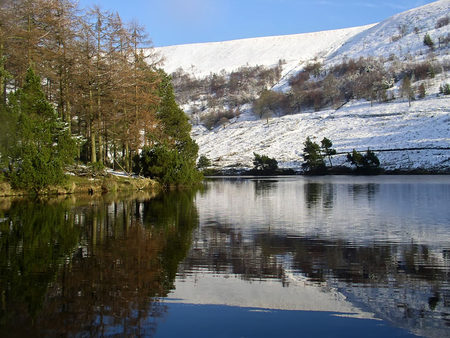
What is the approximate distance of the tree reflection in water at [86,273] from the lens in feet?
17.4

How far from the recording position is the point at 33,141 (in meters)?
24.8

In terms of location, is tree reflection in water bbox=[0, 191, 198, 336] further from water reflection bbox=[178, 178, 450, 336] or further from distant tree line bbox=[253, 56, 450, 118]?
distant tree line bbox=[253, 56, 450, 118]

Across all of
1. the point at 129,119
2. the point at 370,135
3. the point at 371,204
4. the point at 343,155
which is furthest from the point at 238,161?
the point at 371,204

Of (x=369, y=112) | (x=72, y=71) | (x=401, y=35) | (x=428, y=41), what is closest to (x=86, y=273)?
(x=72, y=71)

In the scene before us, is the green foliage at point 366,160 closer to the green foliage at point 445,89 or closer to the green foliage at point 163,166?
the green foliage at point 163,166

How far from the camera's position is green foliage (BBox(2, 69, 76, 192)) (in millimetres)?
23969

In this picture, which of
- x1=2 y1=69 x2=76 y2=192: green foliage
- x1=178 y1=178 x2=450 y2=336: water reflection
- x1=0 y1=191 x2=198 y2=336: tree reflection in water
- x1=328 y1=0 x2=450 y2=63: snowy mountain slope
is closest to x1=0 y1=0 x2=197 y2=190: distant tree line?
x1=2 y1=69 x2=76 y2=192: green foliage

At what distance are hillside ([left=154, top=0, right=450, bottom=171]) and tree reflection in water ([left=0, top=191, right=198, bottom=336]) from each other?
61.4m

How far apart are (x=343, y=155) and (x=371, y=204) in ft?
196

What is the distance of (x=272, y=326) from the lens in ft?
17.1

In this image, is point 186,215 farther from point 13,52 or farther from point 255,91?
point 255,91

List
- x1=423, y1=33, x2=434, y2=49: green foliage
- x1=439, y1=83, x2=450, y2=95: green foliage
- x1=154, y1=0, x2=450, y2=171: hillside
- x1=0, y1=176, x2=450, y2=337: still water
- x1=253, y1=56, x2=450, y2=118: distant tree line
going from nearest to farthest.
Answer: x1=0, y1=176, x2=450, y2=337: still water
x1=154, y1=0, x2=450, y2=171: hillside
x1=439, y1=83, x2=450, y2=95: green foliage
x1=253, y1=56, x2=450, y2=118: distant tree line
x1=423, y1=33, x2=434, y2=49: green foliage

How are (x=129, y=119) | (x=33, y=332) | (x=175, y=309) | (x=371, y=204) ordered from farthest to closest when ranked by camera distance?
1. (x=129, y=119)
2. (x=371, y=204)
3. (x=175, y=309)
4. (x=33, y=332)

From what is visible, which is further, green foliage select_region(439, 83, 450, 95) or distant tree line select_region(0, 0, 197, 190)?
green foliage select_region(439, 83, 450, 95)
